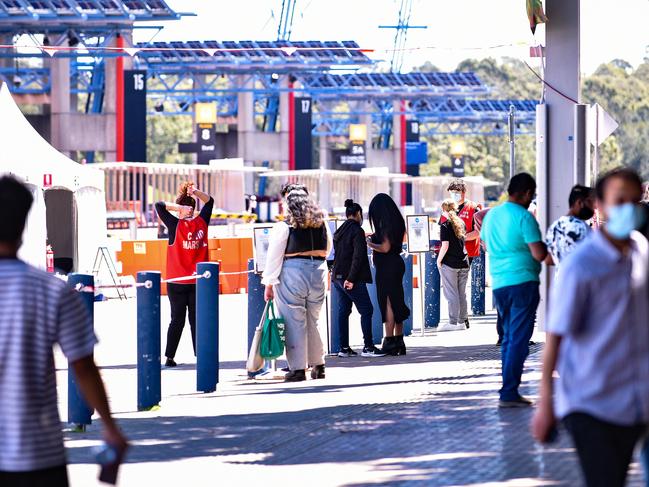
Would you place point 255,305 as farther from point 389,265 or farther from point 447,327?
point 447,327

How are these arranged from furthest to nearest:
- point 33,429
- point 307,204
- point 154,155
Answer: point 154,155, point 307,204, point 33,429

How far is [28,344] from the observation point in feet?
17.8

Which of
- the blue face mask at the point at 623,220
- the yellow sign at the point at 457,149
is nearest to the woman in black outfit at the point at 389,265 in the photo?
the blue face mask at the point at 623,220

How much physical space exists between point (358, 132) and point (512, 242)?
7817 centimetres

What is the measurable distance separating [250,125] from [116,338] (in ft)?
191

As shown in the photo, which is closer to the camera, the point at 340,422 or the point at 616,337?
the point at 616,337

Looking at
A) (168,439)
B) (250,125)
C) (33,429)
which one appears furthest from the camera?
(250,125)

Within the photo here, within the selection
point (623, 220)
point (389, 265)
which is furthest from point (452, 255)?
point (623, 220)

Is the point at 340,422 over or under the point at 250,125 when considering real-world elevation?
under

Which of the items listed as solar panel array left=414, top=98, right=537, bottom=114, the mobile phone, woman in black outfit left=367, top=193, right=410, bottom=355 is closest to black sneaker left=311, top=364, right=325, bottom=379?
woman in black outfit left=367, top=193, right=410, bottom=355

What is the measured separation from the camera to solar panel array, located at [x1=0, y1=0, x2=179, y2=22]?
51.9 meters

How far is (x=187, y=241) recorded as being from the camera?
16.2 m

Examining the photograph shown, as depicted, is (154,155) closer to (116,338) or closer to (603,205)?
(116,338)

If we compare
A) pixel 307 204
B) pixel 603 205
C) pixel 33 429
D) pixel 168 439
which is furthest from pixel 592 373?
Result: pixel 307 204
